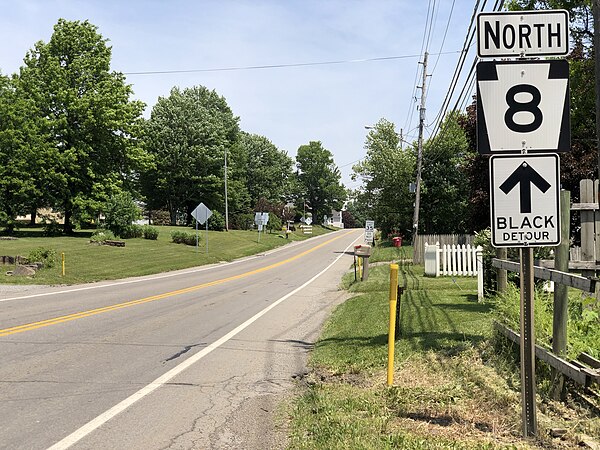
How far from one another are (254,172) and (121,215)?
54566mm

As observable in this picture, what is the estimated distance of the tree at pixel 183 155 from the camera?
226ft

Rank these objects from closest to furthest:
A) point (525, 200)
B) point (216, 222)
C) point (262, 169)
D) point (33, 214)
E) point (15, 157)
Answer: point (525, 200), point (15, 157), point (33, 214), point (216, 222), point (262, 169)

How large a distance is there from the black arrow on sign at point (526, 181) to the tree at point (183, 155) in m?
65.5

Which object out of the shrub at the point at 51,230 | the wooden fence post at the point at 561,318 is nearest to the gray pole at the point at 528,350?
the wooden fence post at the point at 561,318

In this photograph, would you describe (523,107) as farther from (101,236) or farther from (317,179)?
(317,179)

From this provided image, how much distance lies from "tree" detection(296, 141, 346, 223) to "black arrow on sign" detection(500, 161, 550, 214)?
399 feet

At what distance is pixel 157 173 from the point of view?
7019cm

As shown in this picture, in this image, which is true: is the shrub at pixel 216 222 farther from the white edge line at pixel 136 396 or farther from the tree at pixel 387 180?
the white edge line at pixel 136 396

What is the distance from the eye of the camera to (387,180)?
166 feet

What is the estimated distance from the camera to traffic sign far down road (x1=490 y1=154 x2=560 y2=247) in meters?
4.85

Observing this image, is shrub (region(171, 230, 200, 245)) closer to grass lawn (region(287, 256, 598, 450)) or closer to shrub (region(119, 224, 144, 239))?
shrub (region(119, 224, 144, 239))

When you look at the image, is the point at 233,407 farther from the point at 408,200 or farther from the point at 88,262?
the point at 408,200

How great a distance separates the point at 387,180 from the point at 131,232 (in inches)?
868

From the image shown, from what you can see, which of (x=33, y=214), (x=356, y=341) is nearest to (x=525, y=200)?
(x=356, y=341)
